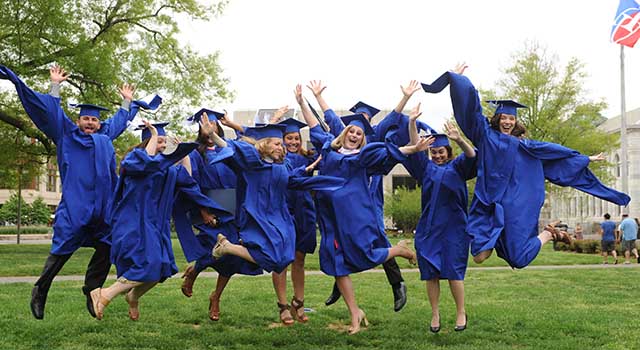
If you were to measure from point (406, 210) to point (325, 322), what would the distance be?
137 ft

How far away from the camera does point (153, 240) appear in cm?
707

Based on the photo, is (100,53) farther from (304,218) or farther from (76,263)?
(304,218)

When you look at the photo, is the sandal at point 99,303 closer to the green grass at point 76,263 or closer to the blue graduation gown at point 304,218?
the blue graduation gown at point 304,218

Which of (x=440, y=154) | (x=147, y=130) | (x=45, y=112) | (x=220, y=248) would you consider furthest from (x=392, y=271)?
(x=45, y=112)

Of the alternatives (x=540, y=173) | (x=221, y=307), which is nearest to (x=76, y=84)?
(x=221, y=307)

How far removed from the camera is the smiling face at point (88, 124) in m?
7.69

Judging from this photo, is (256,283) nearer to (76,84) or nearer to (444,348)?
(444,348)

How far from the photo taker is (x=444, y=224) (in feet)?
25.0

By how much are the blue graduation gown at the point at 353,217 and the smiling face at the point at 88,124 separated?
102 inches

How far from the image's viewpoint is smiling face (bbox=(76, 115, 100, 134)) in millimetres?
7688

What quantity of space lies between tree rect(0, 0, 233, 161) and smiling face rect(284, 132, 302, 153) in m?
15.6

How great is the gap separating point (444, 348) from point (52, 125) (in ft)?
15.4

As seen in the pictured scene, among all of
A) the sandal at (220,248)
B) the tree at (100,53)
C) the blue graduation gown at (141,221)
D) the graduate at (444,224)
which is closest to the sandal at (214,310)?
the sandal at (220,248)

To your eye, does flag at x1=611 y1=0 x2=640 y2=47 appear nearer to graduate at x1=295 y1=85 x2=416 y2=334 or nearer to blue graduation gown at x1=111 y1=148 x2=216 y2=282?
graduate at x1=295 y1=85 x2=416 y2=334
